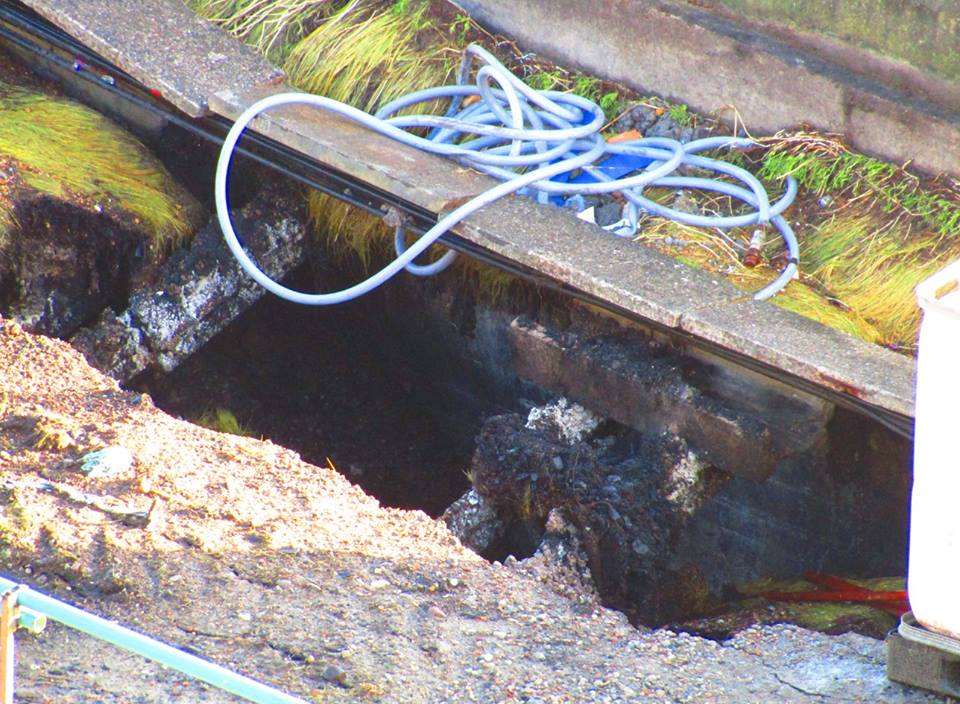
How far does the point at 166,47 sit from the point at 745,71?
7.42 ft

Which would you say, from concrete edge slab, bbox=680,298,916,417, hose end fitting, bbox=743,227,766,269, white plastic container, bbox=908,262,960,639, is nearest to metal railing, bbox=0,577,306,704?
white plastic container, bbox=908,262,960,639

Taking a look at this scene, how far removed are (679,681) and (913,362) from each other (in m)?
1.35

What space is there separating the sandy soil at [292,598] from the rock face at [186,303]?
0.87m

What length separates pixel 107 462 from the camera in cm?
323

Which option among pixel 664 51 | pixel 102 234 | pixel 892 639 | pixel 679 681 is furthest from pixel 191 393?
pixel 892 639

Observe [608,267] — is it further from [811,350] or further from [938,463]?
[938,463]

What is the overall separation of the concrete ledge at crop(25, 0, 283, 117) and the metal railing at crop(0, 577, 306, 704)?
2.81m

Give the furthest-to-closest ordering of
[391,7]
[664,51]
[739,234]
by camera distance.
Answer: [391,7]
[664,51]
[739,234]

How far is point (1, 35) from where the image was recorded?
5.04 metres

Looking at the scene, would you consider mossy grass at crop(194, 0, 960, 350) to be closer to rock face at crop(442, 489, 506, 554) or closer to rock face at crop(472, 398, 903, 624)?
rock face at crop(472, 398, 903, 624)

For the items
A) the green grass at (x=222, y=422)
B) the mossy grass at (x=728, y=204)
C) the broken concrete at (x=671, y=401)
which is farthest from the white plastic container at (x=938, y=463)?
the green grass at (x=222, y=422)

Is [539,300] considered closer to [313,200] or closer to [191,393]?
[313,200]

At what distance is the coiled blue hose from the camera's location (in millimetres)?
4133

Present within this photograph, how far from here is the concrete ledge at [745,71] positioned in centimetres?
425
